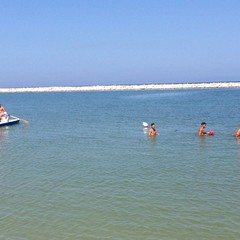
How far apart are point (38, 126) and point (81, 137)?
30.2 feet

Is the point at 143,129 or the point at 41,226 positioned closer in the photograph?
the point at 41,226

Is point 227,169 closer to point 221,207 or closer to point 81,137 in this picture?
point 221,207

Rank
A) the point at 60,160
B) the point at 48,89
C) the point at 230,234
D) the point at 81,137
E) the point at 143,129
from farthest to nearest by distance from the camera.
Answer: the point at 48,89, the point at 143,129, the point at 81,137, the point at 60,160, the point at 230,234

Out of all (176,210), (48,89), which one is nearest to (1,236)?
(176,210)

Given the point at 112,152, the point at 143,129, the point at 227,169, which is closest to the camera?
the point at 227,169

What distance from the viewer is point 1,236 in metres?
9.65

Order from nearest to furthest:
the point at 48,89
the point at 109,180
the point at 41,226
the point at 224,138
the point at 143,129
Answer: the point at 41,226
the point at 109,180
the point at 224,138
the point at 143,129
the point at 48,89

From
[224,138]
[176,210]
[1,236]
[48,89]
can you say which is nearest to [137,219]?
[176,210]

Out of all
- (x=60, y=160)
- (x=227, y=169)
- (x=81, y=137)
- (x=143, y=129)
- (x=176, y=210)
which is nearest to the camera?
(x=176, y=210)

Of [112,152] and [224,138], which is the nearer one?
[112,152]

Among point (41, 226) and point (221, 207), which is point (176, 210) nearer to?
point (221, 207)

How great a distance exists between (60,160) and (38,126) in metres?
15.9

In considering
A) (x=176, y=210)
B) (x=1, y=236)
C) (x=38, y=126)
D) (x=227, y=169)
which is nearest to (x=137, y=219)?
(x=176, y=210)

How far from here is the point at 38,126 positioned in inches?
1321
